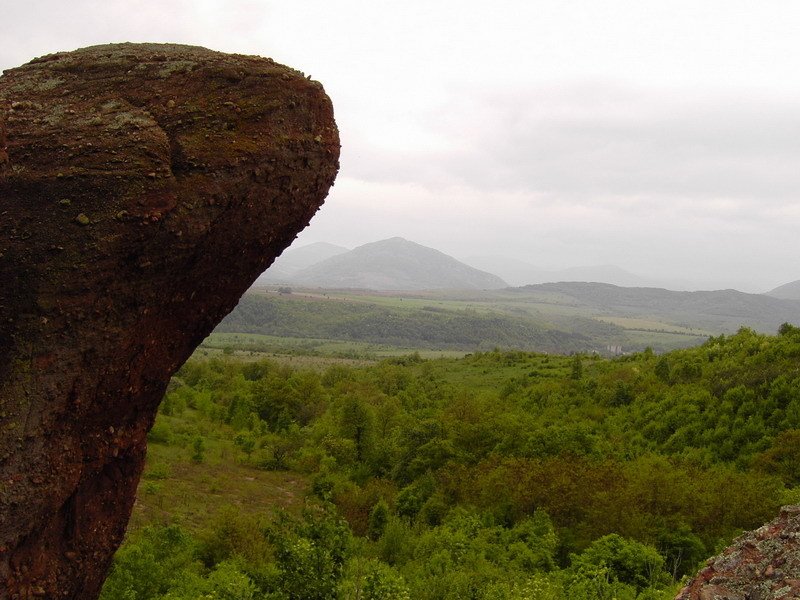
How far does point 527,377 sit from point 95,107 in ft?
153

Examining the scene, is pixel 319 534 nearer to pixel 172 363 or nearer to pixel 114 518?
pixel 114 518

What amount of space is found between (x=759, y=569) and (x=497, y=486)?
20.0 metres

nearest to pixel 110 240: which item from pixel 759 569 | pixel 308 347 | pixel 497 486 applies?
A: pixel 759 569

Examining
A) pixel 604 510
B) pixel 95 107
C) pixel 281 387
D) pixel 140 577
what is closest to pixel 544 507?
pixel 604 510

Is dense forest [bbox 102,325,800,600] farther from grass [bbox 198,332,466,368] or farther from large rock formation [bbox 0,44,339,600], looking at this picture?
grass [bbox 198,332,466,368]

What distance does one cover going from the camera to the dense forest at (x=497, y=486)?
16.3 metres

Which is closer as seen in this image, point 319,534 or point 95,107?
point 95,107

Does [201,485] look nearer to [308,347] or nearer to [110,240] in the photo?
[110,240]

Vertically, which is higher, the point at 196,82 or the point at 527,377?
the point at 196,82

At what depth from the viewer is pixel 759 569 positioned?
6586 mm

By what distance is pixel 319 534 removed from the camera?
51.0ft

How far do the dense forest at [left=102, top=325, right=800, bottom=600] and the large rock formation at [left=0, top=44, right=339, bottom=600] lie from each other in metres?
6.59

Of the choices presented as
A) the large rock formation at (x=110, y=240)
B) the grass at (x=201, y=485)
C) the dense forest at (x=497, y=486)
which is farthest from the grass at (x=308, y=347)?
the large rock formation at (x=110, y=240)

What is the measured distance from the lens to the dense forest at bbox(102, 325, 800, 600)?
16.3 meters
